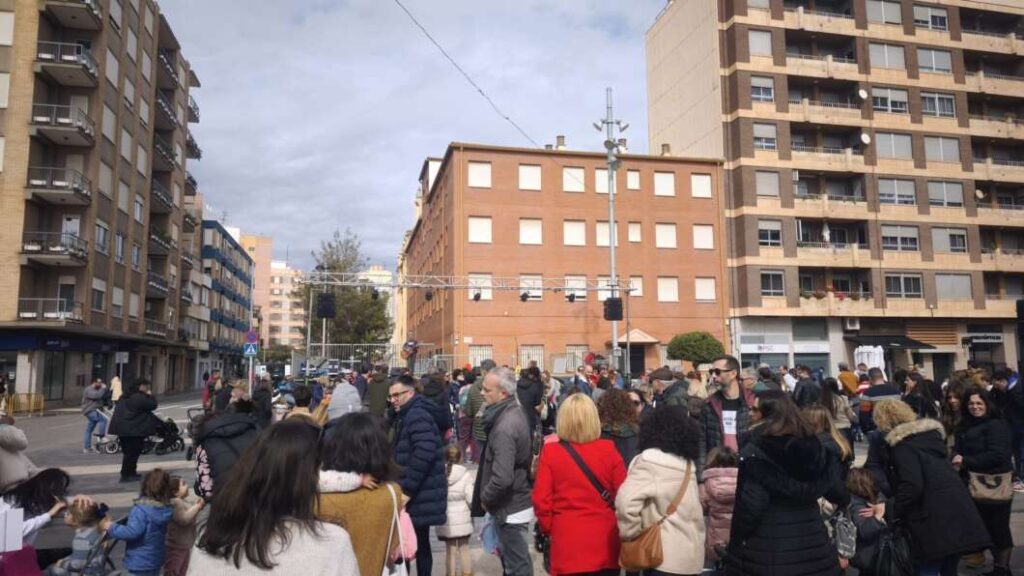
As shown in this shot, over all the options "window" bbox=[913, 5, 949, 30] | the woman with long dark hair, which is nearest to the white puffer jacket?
the woman with long dark hair

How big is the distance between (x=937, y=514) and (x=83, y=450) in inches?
714

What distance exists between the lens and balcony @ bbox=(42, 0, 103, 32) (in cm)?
3234

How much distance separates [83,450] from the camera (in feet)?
55.5

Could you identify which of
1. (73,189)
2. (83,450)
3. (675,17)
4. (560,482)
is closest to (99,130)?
(73,189)

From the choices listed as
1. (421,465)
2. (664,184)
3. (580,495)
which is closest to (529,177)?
(664,184)

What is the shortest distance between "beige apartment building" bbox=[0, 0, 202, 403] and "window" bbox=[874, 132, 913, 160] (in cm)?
4065

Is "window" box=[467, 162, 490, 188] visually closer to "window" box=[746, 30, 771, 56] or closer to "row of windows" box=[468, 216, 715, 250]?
"row of windows" box=[468, 216, 715, 250]

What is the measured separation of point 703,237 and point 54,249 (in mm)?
32220

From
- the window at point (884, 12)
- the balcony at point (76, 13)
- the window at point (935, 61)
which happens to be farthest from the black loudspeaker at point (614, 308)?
the balcony at point (76, 13)

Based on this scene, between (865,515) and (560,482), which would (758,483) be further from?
(865,515)

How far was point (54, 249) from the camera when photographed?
3173cm

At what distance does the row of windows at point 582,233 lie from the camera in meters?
36.4

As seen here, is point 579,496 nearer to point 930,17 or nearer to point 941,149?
point 941,149

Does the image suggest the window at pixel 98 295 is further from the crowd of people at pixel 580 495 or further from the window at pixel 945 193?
the window at pixel 945 193
